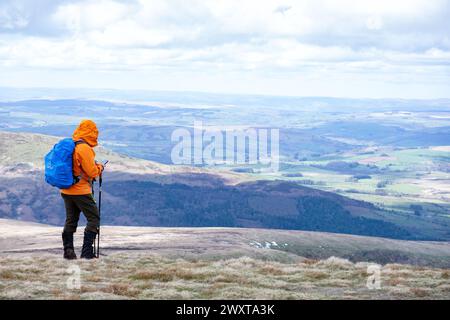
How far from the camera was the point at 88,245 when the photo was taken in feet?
82.3

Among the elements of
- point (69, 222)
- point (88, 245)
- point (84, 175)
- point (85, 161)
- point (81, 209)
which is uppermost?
point (85, 161)

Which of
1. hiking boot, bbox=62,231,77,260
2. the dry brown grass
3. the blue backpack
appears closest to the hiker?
the blue backpack

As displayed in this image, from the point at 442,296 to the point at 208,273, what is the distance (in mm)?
7217

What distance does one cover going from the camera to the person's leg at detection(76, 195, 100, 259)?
23.4 metres

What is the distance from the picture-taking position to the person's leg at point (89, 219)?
23.4 m

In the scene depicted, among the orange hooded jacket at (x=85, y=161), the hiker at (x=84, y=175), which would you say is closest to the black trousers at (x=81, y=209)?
Result: the hiker at (x=84, y=175)

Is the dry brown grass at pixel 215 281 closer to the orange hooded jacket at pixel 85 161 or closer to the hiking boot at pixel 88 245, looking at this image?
the hiking boot at pixel 88 245

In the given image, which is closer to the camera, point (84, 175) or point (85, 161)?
point (85, 161)

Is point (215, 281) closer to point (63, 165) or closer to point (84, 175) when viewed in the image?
point (84, 175)

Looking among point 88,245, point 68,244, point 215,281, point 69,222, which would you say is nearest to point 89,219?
point 69,222

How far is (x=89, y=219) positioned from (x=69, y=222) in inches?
32.0

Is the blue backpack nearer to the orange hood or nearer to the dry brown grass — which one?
the orange hood
